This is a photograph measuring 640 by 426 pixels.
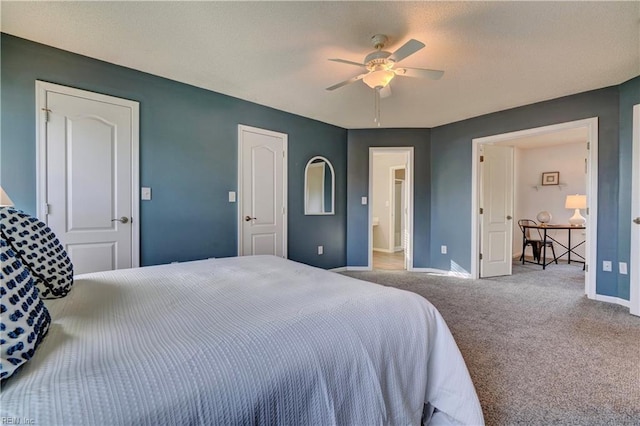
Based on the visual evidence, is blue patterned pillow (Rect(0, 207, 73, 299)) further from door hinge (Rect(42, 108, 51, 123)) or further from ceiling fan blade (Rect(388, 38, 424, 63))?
ceiling fan blade (Rect(388, 38, 424, 63))

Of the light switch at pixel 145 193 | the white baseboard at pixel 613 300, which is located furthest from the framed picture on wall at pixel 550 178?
the light switch at pixel 145 193

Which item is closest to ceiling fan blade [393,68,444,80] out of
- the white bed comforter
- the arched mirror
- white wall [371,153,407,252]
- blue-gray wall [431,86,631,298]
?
the white bed comforter

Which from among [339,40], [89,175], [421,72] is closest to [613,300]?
[421,72]

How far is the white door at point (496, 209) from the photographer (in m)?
4.29

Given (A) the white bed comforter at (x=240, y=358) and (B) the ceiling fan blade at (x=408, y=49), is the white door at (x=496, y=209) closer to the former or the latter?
(B) the ceiling fan blade at (x=408, y=49)

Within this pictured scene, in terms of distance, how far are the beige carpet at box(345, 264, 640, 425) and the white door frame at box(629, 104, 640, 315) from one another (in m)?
0.20

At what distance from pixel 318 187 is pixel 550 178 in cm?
467

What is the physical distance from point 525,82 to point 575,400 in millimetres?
2803

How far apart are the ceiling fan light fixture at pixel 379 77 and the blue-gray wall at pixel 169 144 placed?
1.74 meters

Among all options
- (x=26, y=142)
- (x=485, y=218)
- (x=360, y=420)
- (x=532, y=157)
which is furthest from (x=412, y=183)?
(x=26, y=142)

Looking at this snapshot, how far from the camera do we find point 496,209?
4414 mm

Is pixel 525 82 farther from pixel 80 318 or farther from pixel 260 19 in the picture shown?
pixel 80 318

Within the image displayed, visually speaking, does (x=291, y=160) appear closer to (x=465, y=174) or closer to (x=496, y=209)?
(x=465, y=174)

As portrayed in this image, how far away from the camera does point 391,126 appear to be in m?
4.61
